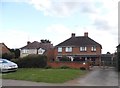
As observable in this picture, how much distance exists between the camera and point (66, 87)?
16.4 meters

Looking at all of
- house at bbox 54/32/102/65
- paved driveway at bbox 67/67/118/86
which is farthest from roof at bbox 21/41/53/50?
paved driveway at bbox 67/67/118/86

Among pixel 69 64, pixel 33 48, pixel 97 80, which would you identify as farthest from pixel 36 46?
pixel 97 80

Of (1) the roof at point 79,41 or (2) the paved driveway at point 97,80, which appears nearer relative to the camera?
(2) the paved driveway at point 97,80

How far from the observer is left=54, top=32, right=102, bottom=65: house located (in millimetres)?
74231

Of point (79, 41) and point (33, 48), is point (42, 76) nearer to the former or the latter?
point (79, 41)

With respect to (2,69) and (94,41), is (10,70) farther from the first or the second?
(94,41)

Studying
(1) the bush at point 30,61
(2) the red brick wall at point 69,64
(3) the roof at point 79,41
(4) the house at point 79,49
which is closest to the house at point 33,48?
(4) the house at point 79,49

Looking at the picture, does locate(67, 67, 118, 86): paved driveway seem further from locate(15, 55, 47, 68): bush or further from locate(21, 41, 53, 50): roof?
locate(21, 41, 53, 50): roof

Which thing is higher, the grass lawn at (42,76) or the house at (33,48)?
the house at (33,48)

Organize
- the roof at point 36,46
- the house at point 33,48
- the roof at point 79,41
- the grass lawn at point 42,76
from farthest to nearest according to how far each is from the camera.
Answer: the roof at point 36,46 → the house at point 33,48 → the roof at point 79,41 → the grass lawn at point 42,76

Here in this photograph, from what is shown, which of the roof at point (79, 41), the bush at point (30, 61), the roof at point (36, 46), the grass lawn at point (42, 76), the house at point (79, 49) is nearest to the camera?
the grass lawn at point (42, 76)

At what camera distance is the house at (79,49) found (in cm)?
7423

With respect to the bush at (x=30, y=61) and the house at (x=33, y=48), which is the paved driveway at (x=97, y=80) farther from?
the house at (x=33, y=48)

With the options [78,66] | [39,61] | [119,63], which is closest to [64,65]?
[78,66]
